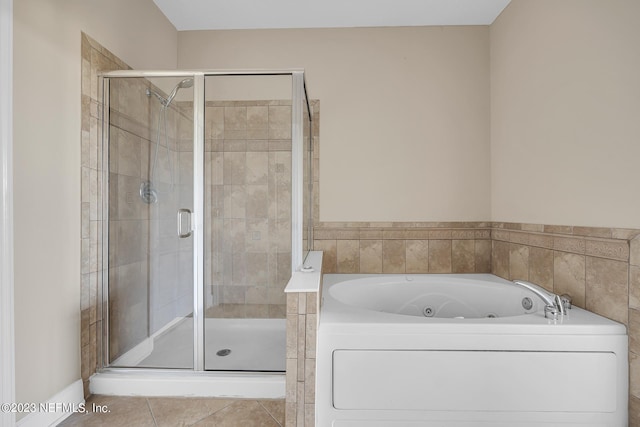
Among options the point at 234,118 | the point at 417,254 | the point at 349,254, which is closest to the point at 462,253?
the point at 417,254

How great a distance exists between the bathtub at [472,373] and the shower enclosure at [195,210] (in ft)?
1.95

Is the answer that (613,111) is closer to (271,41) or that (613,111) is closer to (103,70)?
(271,41)

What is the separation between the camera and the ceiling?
2.40 metres

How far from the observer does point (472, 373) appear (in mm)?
1432

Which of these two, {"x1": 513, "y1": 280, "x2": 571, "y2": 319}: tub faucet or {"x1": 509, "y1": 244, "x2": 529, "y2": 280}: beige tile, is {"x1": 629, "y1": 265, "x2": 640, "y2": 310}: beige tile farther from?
{"x1": 509, "y1": 244, "x2": 529, "y2": 280}: beige tile

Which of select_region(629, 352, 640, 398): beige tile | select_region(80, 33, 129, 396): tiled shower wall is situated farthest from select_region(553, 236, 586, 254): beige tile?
select_region(80, 33, 129, 396): tiled shower wall

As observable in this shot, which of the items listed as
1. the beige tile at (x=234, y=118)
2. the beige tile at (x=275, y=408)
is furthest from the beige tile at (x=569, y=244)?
the beige tile at (x=234, y=118)

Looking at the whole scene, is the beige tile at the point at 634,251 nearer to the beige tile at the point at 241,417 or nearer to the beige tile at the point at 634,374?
the beige tile at the point at 634,374

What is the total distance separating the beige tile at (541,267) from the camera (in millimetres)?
1973

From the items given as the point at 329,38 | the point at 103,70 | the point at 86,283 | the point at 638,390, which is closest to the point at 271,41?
the point at 329,38

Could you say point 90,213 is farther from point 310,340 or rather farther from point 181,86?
point 310,340

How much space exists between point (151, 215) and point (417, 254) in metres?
1.91

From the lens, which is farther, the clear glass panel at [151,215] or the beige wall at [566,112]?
the clear glass panel at [151,215]

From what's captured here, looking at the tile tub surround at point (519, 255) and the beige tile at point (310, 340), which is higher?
the tile tub surround at point (519, 255)
